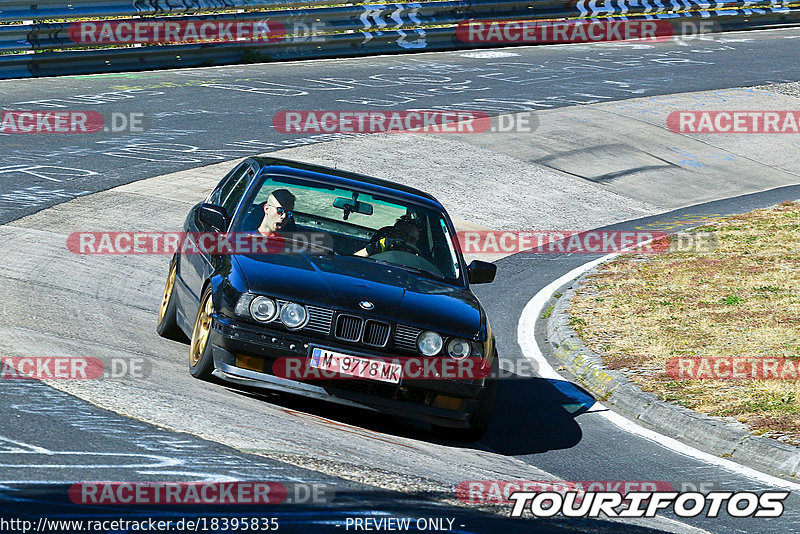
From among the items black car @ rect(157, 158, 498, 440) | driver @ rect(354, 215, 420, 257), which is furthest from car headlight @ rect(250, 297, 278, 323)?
driver @ rect(354, 215, 420, 257)

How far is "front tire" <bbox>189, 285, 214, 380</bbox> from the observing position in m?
7.35

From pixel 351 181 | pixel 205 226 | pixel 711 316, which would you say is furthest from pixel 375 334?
pixel 711 316

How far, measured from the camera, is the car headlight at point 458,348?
287 inches

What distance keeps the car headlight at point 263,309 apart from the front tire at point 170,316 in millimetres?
1788

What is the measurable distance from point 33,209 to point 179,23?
9704 mm

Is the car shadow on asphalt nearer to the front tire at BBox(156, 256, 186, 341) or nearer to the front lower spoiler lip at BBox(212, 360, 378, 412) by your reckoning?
the front lower spoiler lip at BBox(212, 360, 378, 412)

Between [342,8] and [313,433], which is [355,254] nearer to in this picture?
[313,433]

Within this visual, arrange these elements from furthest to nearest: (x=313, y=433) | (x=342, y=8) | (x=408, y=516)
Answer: (x=342, y=8) < (x=313, y=433) < (x=408, y=516)

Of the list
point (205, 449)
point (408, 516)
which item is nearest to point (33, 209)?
point (205, 449)

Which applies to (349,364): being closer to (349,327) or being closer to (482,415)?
(349,327)

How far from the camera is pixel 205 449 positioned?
5859mm

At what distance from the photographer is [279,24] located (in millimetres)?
23141

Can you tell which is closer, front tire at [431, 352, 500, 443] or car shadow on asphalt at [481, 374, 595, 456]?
front tire at [431, 352, 500, 443]

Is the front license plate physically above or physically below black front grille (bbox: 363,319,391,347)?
below
